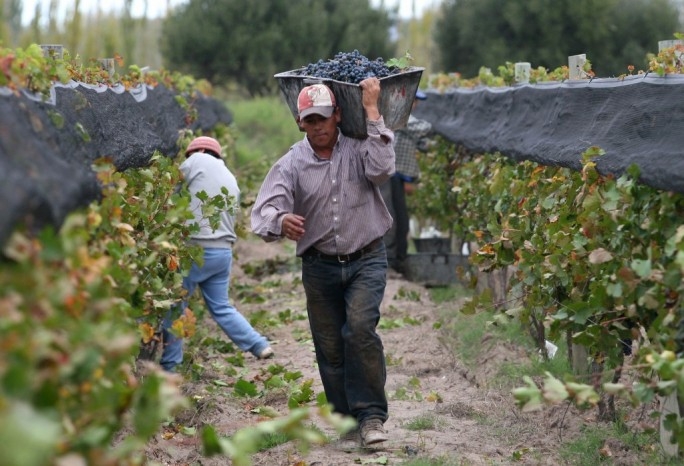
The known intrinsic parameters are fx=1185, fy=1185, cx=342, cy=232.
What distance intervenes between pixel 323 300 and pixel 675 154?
219cm

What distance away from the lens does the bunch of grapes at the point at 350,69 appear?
6.57m

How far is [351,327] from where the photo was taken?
6512 mm

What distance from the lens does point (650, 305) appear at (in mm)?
5000

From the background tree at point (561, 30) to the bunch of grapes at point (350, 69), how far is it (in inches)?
1312

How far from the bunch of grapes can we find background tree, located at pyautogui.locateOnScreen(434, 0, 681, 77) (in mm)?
33325

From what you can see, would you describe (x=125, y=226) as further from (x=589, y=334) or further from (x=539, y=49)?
(x=539, y=49)

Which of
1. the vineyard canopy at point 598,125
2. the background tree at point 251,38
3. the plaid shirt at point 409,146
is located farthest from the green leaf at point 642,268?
the background tree at point 251,38

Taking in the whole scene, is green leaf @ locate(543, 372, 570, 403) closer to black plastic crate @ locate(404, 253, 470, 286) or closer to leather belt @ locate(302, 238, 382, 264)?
leather belt @ locate(302, 238, 382, 264)

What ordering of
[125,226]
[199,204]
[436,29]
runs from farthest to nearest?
[436,29]
[199,204]
[125,226]

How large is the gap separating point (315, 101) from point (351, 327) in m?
Result: 1.25

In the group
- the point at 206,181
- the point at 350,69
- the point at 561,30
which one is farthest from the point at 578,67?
the point at 561,30

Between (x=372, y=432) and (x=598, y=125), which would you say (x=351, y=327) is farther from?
(x=598, y=125)

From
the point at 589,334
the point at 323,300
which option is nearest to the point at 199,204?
the point at 323,300

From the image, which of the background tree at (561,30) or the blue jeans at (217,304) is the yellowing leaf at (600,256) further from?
the background tree at (561,30)
